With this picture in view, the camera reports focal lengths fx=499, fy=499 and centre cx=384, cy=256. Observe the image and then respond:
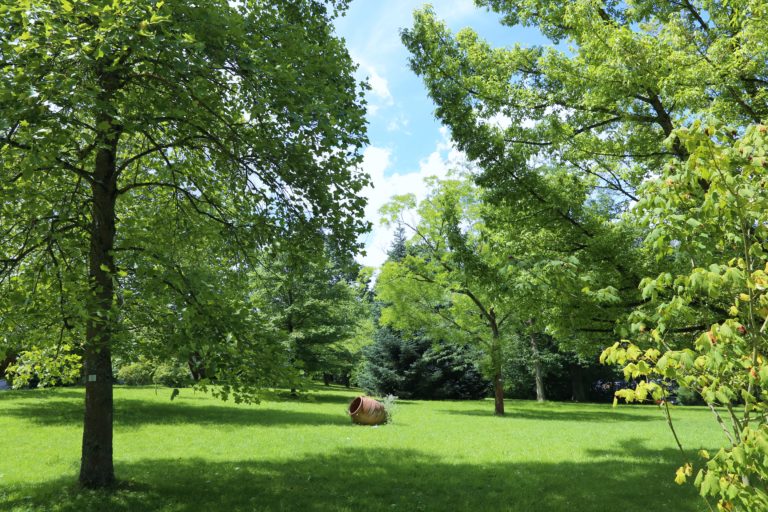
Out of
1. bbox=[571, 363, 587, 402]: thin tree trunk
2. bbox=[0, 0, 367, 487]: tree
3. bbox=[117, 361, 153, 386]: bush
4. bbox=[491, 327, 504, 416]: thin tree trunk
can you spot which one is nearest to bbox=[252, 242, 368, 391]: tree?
bbox=[491, 327, 504, 416]: thin tree trunk

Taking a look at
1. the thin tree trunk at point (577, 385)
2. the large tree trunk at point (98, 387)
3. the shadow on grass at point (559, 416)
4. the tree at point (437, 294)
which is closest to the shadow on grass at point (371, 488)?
the large tree trunk at point (98, 387)

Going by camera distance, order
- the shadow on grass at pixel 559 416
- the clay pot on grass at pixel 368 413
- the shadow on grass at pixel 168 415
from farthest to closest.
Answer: the shadow on grass at pixel 559 416 → the clay pot on grass at pixel 368 413 → the shadow on grass at pixel 168 415

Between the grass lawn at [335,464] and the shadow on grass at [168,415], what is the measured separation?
3.0 inches

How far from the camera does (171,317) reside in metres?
5.98

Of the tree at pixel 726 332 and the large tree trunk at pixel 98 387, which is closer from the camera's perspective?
the tree at pixel 726 332

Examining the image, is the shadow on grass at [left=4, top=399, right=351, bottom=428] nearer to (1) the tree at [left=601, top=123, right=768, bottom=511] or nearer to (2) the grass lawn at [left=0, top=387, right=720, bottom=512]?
(2) the grass lawn at [left=0, top=387, right=720, bottom=512]

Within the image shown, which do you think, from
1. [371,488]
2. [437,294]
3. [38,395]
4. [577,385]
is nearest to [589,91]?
[371,488]

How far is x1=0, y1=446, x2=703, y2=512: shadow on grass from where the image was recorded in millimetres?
6738

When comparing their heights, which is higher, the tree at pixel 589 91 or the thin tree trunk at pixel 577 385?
the tree at pixel 589 91

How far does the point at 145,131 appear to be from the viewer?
22.7 ft

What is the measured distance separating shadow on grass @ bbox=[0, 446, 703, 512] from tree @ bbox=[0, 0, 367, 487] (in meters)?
0.87

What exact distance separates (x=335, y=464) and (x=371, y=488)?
1972mm

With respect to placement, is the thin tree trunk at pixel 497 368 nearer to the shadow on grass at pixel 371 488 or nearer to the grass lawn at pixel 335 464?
the grass lawn at pixel 335 464

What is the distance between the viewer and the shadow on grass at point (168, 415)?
1426 centimetres
